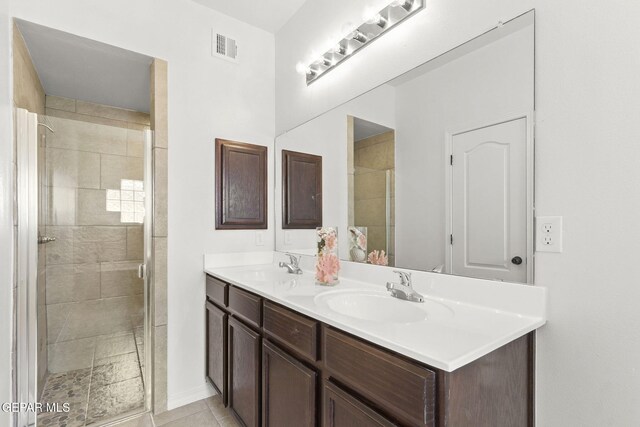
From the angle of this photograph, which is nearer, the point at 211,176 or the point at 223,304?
the point at 223,304

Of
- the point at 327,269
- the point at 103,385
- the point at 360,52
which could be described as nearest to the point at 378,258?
the point at 327,269

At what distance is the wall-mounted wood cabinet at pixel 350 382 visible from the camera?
0.77 meters

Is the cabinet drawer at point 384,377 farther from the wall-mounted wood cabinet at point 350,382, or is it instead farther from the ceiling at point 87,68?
the ceiling at point 87,68

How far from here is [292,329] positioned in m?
1.24

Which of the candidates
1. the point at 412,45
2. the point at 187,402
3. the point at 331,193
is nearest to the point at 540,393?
the point at 331,193

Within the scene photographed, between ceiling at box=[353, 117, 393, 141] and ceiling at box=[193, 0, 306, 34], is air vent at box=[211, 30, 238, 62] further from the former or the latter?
ceiling at box=[353, 117, 393, 141]

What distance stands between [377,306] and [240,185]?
139 cm

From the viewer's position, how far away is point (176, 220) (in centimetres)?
202

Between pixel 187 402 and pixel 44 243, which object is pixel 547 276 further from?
pixel 44 243

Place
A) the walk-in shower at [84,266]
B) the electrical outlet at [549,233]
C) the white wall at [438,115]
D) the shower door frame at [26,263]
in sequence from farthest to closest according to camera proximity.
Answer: the walk-in shower at [84,266]
the shower door frame at [26,263]
the white wall at [438,115]
the electrical outlet at [549,233]

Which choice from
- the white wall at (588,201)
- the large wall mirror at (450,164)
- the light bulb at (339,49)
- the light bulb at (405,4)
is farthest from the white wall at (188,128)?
the white wall at (588,201)

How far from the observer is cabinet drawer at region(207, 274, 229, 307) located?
1843 millimetres

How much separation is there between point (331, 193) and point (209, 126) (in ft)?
3.29

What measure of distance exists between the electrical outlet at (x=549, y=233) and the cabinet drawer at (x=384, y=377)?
0.61 meters
